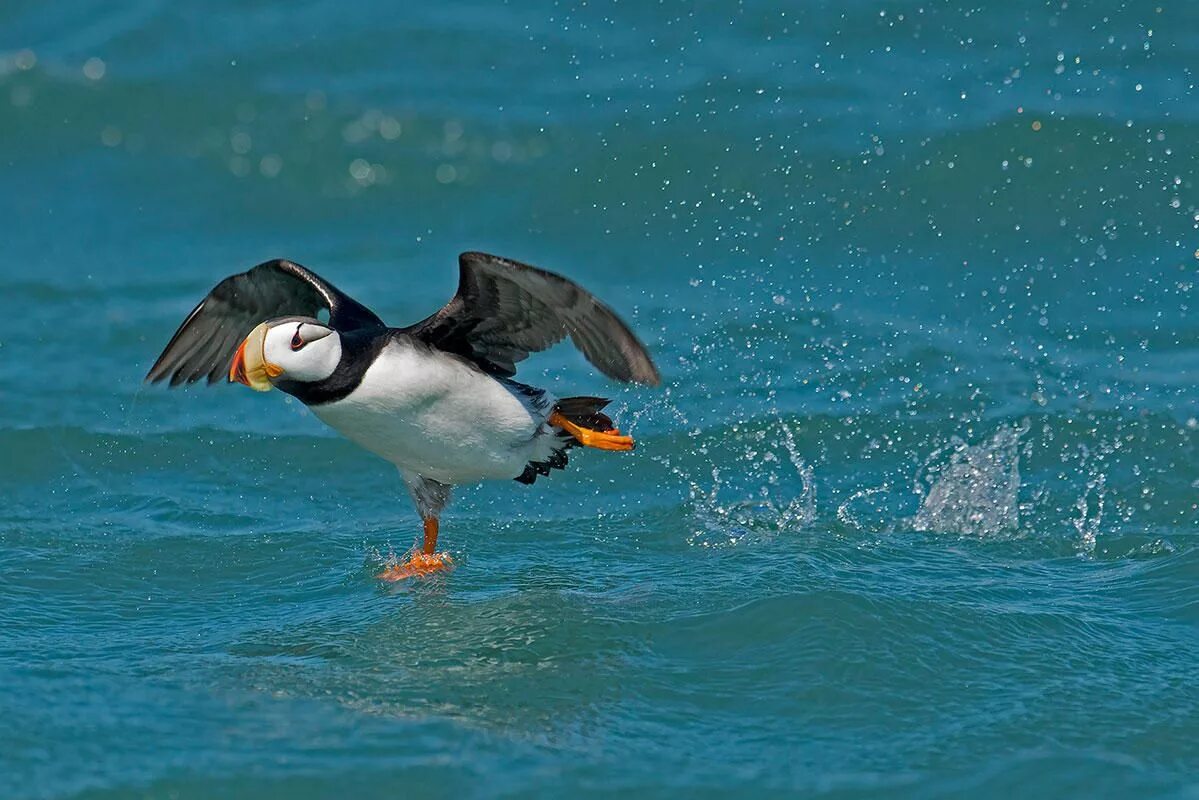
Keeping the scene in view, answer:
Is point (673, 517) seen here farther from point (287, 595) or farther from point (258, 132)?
point (258, 132)

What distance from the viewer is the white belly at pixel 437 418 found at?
277 inches

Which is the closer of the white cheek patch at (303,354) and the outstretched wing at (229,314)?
the white cheek patch at (303,354)

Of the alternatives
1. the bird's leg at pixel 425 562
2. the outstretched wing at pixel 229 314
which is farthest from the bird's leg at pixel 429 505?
the outstretched wing at pixel 229 314

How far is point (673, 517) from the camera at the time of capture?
8.24 metres

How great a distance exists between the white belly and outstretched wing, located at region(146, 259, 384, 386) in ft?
2.46

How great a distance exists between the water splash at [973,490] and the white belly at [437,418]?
1.97m

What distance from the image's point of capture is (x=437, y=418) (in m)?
7.24

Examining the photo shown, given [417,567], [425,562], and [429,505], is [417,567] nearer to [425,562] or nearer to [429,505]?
[425,562]

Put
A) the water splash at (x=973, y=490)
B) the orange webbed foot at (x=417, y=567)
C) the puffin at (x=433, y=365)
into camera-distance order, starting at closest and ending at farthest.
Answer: the puffin at (x=433, y=365) → the orange webbed foot at (x=417, y=567) → the water splash at (x=973, y=490)

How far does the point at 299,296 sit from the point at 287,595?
1556 millimetres

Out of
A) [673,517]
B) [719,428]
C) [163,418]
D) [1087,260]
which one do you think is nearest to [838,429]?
[719,428]

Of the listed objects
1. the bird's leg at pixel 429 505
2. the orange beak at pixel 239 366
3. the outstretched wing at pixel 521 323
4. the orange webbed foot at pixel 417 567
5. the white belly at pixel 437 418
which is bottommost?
the orange webbed foot at pixel 417 567

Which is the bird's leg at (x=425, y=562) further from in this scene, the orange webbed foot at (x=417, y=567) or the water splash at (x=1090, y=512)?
the water splash at (x=1090, y=512)

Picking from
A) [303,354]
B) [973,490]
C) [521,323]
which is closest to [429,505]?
[521,323]
